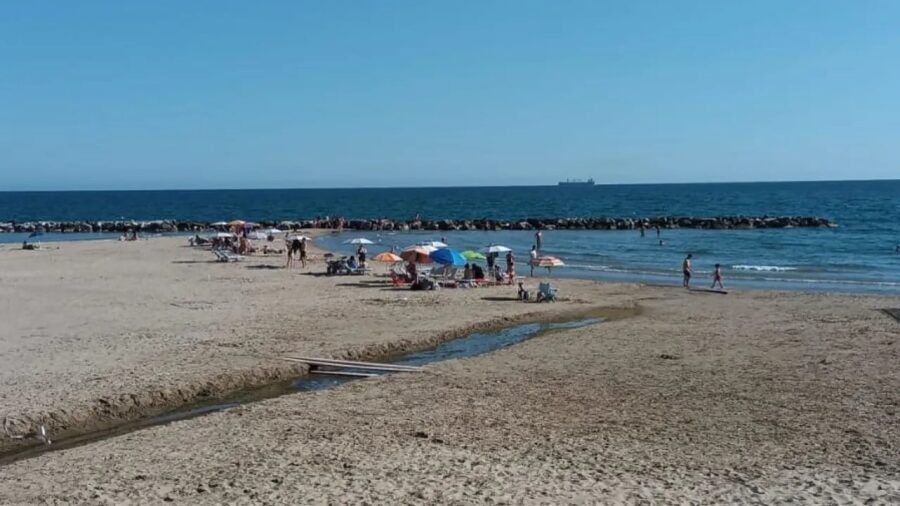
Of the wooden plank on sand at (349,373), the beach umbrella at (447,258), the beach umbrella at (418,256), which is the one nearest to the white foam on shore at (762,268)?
the beach umbrella at (447,258)

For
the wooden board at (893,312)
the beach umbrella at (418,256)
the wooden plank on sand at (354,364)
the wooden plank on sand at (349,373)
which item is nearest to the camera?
the wooden plank on sand at (349,373)

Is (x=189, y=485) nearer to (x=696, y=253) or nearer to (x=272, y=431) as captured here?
(x=272, y=431)

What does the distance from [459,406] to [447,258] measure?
15.5 meters

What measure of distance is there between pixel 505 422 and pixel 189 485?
450 cm

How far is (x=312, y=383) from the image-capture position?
48.9 ft

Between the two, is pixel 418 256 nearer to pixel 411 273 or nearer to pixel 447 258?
pixel 411 273

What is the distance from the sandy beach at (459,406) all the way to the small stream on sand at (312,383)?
39 cm

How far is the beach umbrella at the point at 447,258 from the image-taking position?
→ 27.9 metres

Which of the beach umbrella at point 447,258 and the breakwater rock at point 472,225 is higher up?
the beach umbrella at point 447,258

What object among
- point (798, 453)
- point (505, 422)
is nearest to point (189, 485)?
point (505, 422)

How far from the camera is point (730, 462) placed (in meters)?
10.0

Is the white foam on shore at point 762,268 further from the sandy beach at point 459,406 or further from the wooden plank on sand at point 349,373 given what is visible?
the wooden plank on sand at point 349,373

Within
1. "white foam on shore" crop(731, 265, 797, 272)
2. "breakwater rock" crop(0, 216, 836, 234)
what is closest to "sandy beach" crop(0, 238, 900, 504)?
"white foam on shore" crop(731, 265, 797, 272)

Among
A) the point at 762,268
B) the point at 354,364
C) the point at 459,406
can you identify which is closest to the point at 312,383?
the point at 354,364
